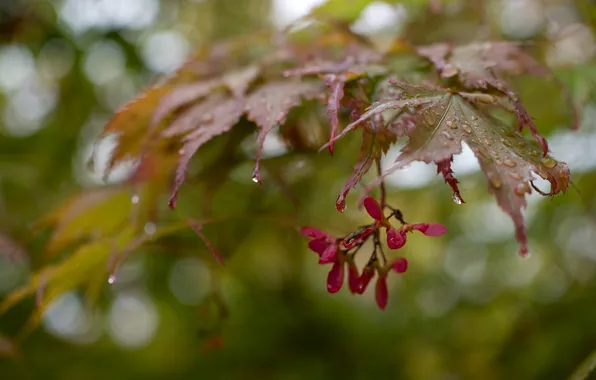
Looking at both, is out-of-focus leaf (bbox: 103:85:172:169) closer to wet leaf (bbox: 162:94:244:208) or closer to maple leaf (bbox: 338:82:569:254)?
wet leaf (bbox: 162:94:244:208)

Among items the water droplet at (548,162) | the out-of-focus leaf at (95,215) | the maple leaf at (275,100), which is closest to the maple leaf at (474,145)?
the water droplet at (548,162)

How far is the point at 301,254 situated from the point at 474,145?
0.84 metres

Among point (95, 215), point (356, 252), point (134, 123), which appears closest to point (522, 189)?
point (356, 252)

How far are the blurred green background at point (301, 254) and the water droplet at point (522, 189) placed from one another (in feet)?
1.55

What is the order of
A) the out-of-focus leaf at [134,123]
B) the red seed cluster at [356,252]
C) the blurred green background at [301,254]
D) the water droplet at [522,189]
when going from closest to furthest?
1. the water droplet at [522,189]
2. the red seed cluster at [356,252]
3. the out-of-focus leaf at [134,123]
4. the blurred green background at [301,254]

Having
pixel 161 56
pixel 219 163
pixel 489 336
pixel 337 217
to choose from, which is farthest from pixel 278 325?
pixel 161 56

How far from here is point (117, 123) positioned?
70cm

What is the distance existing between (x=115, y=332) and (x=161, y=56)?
2.77 ft

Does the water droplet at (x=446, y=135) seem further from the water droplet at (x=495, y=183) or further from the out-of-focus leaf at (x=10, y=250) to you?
the out-of-focus leaf at (x=10, y=250)

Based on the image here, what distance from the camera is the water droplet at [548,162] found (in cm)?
48

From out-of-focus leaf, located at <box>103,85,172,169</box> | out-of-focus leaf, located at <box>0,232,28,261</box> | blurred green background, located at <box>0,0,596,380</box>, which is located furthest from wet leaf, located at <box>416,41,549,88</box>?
out-of-focus leaf, located at <box>0,232,28,261</box>

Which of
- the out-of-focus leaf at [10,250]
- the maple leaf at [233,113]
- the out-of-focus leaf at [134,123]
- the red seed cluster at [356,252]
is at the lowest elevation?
the out-of-focus leaf at [10,250]

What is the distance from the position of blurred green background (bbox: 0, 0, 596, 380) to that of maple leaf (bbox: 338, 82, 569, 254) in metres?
0.39

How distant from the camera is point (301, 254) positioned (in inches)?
50.4
